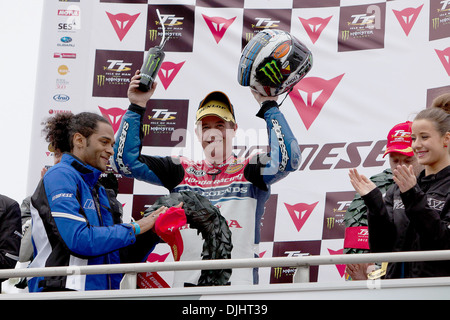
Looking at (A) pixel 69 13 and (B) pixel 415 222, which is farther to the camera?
(A) pixel 69 13

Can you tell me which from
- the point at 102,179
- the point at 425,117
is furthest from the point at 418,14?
the point at 102,179

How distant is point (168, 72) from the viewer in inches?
211

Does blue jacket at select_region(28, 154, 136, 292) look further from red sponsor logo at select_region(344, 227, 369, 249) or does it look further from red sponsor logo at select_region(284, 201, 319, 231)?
red sponsor logo at select_region(284, 201, 319, 231)

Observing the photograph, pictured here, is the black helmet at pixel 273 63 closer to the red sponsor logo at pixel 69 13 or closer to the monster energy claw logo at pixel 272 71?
the monster energy claw logo at pixel 272 71

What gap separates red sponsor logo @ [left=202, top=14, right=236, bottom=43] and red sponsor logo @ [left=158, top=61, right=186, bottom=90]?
0.34 metres

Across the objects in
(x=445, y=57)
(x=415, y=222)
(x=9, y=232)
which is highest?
(x=445, y=57)

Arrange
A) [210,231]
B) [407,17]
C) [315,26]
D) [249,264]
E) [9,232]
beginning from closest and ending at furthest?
[249,264] < [210,231] < [9,232] < [407,17] < [315,26]

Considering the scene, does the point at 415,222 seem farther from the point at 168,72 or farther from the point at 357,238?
the point at 168,72

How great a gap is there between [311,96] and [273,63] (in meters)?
1.56

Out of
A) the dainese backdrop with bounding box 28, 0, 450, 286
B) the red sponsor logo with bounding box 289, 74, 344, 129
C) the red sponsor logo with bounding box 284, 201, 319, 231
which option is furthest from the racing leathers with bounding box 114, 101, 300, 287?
the red sponsor logo with bounding box 289, 74, 344, 129

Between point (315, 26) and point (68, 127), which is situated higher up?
point (315, 26)

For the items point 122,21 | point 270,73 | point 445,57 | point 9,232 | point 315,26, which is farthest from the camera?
point 122,21

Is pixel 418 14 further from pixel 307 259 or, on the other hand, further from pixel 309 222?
pixel 307 259

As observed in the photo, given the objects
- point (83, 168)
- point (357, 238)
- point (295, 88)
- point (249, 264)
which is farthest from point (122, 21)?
point (249, 264)
